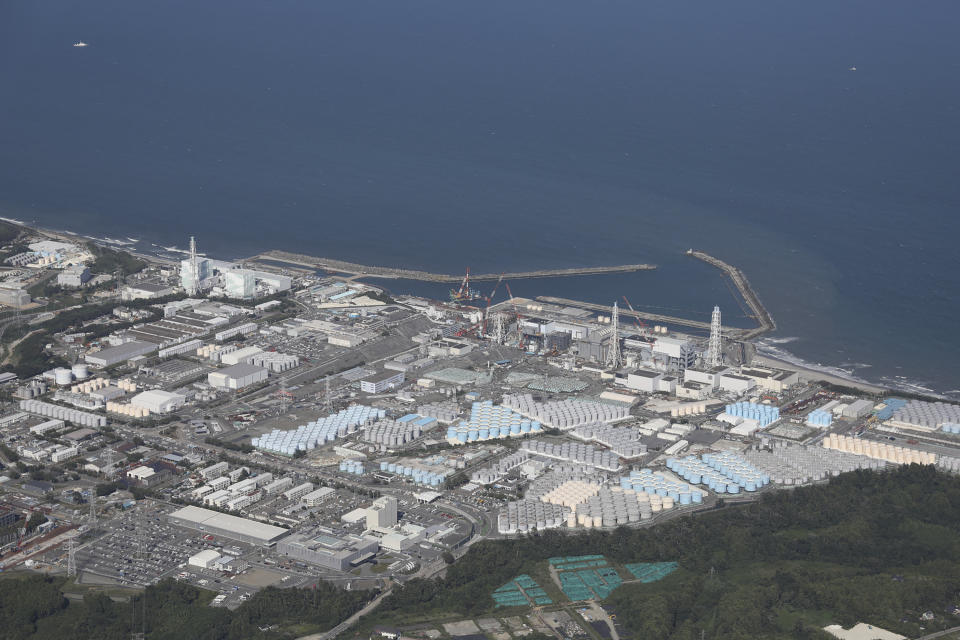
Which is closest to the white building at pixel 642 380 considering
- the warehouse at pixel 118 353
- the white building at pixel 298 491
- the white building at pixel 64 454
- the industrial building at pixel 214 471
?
the white building at pixel 298 491

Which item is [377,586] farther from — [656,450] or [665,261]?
[665,261]

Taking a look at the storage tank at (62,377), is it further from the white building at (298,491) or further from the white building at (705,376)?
the white building at (705,376)

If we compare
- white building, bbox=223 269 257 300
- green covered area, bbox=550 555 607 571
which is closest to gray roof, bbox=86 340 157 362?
white building, bbox=223 269 257 300

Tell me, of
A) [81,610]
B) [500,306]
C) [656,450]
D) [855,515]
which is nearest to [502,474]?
[656,450]

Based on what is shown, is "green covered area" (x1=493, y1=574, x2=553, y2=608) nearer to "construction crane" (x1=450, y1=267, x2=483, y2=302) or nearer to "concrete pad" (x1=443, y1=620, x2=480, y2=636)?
"concrete pad" (x1=443, y1=620, x2=480, y2=636)

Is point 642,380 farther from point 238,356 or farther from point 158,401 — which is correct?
point 158,401

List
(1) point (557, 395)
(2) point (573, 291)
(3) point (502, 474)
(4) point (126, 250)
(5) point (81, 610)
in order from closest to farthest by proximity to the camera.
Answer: (5) point (81, 610) → (3) point (502, 474) → (1) point (557, 395) → (2) point (573, 291) → (4) point (126, 250)

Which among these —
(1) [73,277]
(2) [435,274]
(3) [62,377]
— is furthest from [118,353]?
(2) [435,274]
